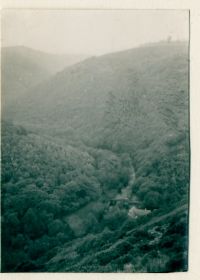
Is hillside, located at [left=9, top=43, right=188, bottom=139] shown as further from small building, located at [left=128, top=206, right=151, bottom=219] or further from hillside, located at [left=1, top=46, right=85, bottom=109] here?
small building, located at [left=128, top=206, right=151, bottom=219]

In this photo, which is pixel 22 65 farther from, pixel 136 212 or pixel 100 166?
pixel 136 212

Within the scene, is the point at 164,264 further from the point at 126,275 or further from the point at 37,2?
the point at 37,2

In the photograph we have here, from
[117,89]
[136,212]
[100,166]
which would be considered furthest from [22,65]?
[136,212]

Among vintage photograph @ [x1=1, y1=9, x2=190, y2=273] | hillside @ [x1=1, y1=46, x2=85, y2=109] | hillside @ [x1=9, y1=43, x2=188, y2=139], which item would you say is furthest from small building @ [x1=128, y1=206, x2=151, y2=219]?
hillside @ [x1=1, y1=46, x2=85, y2=109]

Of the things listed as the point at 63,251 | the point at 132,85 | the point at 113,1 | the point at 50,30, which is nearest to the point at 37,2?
the point at 50,30

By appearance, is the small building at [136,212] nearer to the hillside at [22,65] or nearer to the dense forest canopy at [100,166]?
the dense forest canopy at [100,166]
